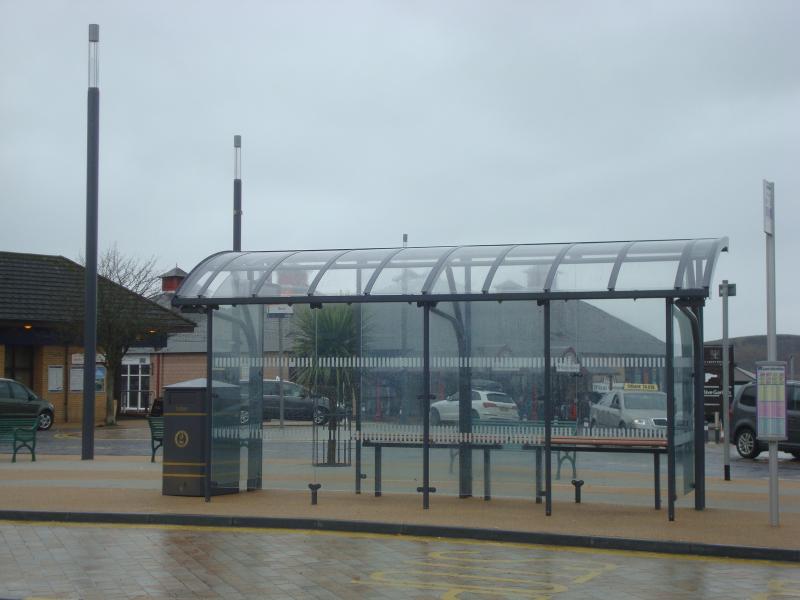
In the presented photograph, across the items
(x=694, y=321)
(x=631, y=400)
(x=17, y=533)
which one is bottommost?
(x=17, y=533)

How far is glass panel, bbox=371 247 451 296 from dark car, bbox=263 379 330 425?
1894 mm

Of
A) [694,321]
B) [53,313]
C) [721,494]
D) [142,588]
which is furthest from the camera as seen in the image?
[53,313]

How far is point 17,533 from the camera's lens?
12727 mm

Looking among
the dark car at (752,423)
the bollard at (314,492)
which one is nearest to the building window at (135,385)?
the dark car at (752,423)

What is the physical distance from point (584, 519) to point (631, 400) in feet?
6.02

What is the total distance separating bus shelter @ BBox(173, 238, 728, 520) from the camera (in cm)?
1394

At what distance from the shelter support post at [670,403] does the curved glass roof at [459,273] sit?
1.29 feet

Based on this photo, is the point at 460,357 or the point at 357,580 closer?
the point at 357,580

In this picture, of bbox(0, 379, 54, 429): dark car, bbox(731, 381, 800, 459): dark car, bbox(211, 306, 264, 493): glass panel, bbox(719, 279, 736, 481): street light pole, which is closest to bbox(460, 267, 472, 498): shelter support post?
bbox(211, 306, 264, 493): glass panel

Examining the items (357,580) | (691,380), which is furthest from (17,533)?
(691,380)

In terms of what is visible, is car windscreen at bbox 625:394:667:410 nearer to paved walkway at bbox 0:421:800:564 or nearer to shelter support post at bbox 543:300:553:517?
paved walkway at bbox 0:421:800:564

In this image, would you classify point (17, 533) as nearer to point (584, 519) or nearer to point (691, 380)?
point (584, 519)

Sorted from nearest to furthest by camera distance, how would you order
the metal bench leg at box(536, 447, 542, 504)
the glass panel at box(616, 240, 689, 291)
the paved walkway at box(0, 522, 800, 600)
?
the paved walkway at box(0, 522, 800, 600) < the glass panel at box(616, 240, 689, 291) < the metal bench leg at box(536, 447, 542, 504)

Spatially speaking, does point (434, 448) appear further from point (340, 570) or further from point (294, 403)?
point (340, 570)
